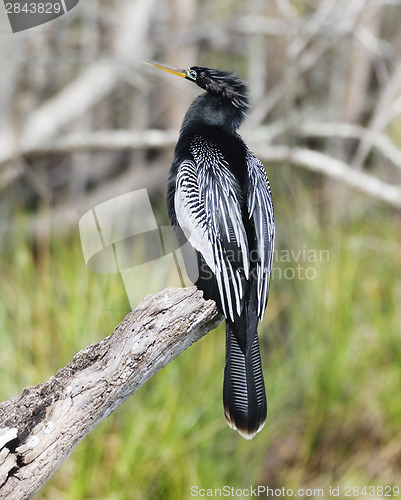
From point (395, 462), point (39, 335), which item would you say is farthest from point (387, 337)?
point (39, 335)

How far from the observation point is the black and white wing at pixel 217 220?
176cm

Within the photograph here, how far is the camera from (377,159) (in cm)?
650

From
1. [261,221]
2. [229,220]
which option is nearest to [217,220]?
[229,220]

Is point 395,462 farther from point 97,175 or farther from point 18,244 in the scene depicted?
point 97,175

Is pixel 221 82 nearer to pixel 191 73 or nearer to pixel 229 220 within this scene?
pixel 191 73

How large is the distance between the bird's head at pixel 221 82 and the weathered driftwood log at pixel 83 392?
1.98 feet

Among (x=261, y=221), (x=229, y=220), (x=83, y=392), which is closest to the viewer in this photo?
(x=83, y=392)

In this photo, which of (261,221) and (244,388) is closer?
(244,388)

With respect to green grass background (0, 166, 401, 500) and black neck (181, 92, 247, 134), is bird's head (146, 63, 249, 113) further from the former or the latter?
green grass background (0, 166, 401, 500)

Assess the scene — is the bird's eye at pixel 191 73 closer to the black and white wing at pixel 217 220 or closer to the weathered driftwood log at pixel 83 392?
the black and white wing at pixel 217 220

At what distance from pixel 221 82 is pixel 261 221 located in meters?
0.41

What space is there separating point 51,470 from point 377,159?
543cm

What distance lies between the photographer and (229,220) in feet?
5.98

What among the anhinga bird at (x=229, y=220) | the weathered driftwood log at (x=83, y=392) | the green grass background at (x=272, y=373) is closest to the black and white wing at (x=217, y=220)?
the anhinga bird at (x=229, y=220)
